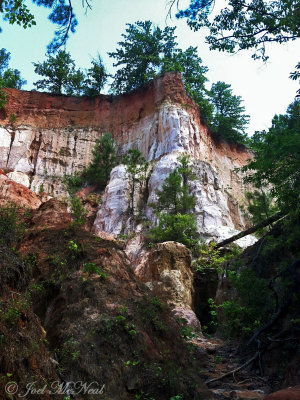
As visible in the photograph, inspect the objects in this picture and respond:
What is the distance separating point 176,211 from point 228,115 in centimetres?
1895

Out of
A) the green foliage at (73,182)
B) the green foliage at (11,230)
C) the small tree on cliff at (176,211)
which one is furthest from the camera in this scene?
the green foliage at (73,182)

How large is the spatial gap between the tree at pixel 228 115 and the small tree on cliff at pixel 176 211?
1215cm

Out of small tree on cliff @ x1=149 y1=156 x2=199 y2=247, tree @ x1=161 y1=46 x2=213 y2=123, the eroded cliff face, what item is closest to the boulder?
small tree on cliff @ x1=149 y1=156 x2=199 y2=247

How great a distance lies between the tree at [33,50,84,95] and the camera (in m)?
31.5

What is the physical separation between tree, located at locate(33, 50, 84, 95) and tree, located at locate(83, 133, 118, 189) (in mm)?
8776

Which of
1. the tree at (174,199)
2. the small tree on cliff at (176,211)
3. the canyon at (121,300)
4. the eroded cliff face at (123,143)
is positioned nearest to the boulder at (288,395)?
the canyon at (121,300)

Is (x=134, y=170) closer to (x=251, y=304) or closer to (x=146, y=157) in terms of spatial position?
(x=146, y=157)

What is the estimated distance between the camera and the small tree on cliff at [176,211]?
16.6 meters

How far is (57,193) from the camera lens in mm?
25875

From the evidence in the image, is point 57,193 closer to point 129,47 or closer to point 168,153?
point 168,153

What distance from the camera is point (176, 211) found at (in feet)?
63.3

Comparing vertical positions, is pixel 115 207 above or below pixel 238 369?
above

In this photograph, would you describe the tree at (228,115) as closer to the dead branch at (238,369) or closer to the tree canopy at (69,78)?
the tree canopy at (69,78)

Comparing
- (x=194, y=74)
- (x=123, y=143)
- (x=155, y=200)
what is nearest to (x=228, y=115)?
(x=194, y=74)
